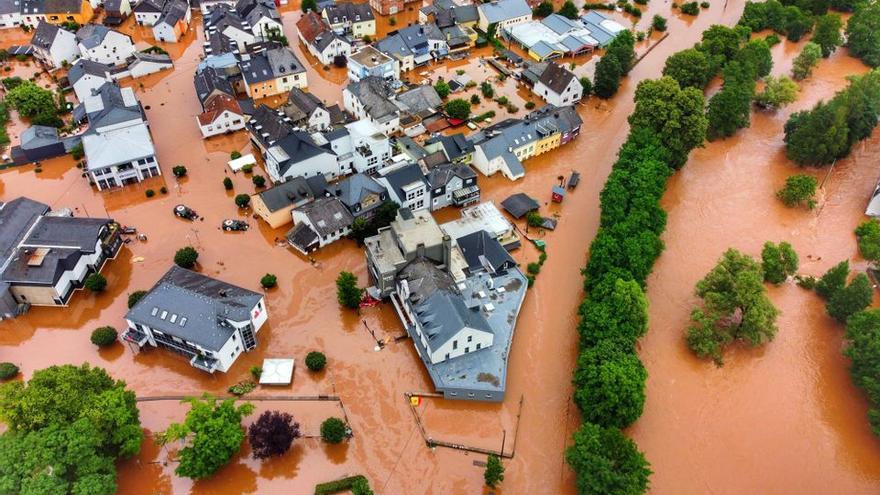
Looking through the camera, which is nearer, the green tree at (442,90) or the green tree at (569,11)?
the green tree at (442,90)

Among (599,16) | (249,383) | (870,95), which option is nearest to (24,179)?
(249,383)

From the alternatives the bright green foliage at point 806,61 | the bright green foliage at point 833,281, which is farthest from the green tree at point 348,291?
the bright green foliage at point 806,61

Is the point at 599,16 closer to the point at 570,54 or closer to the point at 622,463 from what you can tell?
the point at 570,54

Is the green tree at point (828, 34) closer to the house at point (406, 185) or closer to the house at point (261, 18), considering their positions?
the house at point (406, 185)

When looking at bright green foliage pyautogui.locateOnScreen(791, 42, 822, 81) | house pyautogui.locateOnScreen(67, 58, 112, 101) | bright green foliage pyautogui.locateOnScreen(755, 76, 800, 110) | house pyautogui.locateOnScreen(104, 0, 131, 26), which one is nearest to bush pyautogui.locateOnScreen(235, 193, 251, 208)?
house pyautogui.locateOnScreen(67, 58, 112, 101)

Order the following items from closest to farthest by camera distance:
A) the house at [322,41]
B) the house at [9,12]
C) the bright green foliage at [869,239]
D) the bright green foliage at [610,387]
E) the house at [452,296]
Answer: the bright green foliage at [610,387] < the house at [452,296] < the bright green foliage at [869,239] < the house at [322,41] < the house at [9,12]
